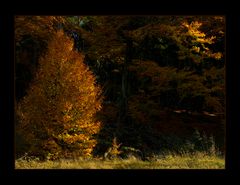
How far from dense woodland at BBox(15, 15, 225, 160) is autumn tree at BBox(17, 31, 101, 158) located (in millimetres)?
35

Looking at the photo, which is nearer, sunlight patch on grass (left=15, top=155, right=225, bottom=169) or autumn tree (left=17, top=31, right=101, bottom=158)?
sunlight patch on grass (left=15, top=155, right=225, bottom=169)

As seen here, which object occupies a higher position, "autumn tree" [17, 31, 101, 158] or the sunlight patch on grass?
"autumn tree" [17, 31, 101, 158]

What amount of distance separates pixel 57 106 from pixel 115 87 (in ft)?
35.4

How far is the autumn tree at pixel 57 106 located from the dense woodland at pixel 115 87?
4cm

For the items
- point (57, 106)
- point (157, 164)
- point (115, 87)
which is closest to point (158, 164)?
point (157, 164)

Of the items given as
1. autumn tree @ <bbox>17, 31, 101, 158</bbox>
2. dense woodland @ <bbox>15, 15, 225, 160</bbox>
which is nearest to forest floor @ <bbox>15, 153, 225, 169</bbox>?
dense woodland @ <bbox>15, 15, 225, 160</bbox>

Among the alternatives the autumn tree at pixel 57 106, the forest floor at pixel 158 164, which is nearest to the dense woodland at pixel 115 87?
the autumn tree at pixel 57 106

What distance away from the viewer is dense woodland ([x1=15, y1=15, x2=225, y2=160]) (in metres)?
16.3

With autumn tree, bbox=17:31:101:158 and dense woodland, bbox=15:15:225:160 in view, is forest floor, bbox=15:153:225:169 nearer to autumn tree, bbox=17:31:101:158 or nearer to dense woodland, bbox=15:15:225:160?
dense woodland, bbox=15:15:225:160

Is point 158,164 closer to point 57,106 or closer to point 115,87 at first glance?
point 57,106

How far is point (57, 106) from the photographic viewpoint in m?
16.0
